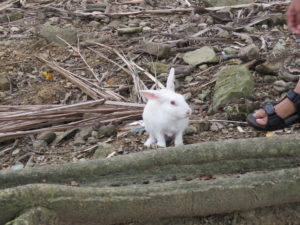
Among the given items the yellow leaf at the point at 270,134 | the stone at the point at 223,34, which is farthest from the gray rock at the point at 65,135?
the stone at the point at 223,34

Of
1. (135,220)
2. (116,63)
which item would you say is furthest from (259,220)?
(116,63)

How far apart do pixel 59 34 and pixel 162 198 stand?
553 cm

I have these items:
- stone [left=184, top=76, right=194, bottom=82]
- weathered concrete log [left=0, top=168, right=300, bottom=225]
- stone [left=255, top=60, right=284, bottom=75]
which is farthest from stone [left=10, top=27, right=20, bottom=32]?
weathered concrete log [left=0, top=168, right=300, bottom=225]

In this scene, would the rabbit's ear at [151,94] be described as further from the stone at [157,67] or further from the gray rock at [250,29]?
the gray rock at [250,29]

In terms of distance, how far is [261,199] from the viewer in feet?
8.45

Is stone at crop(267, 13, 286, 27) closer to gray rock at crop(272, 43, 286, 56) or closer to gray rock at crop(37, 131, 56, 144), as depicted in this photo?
gray rock at crop(272, 43, 286, 56)

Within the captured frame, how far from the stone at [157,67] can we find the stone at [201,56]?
0.92ft

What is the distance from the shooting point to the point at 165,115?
13.5 ft

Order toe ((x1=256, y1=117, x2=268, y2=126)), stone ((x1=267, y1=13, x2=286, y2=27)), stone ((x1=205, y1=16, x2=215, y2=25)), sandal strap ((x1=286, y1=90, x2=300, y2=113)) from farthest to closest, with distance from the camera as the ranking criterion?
stone ((x1=205, y1=16, x2=215, y2=25)), stone ((x1=267, y1=13, x2=286, y2=27)), toe ((x1=256, y1=117, x2=268, y2=126)), sandal strap ((x1=286, y1=90, x2=300, y2=113))

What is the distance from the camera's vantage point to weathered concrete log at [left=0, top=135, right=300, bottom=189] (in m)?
2.70

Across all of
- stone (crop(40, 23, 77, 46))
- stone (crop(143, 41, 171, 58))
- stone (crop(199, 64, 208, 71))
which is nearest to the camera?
stone (crop(199, 64, 208, 71))

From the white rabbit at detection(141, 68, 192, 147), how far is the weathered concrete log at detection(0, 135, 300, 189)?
1254mm

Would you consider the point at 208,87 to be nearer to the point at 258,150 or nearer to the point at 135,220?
the point at 258,150

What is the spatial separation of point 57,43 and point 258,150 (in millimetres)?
5432
